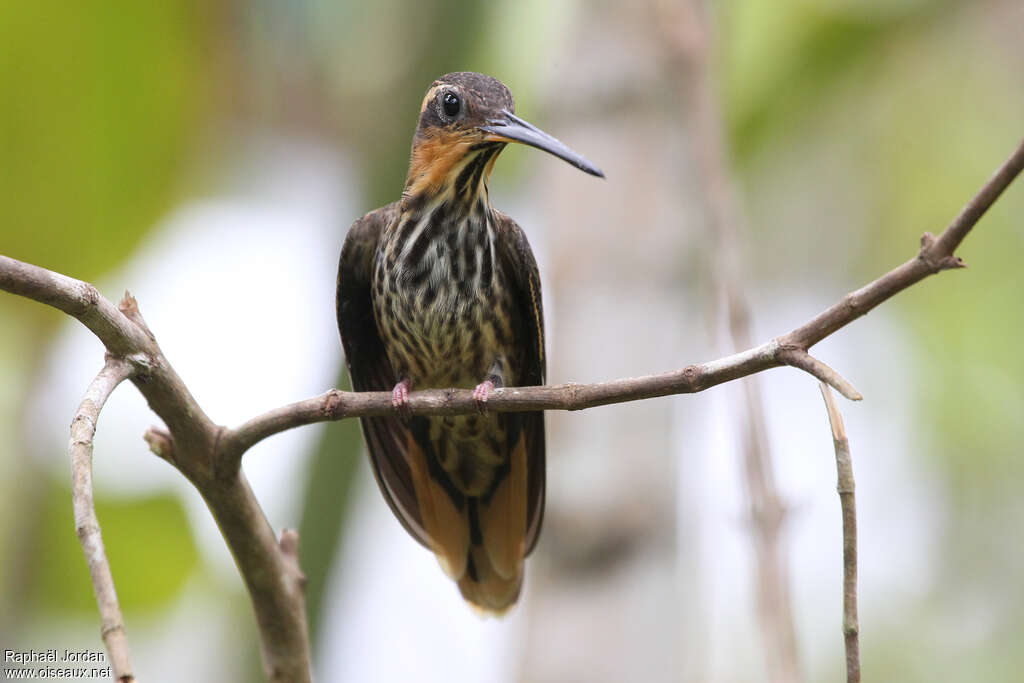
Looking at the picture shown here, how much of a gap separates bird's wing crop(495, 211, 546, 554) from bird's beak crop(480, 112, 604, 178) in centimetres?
49

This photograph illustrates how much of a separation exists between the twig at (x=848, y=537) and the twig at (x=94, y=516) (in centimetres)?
116

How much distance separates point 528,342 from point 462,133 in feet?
2.65

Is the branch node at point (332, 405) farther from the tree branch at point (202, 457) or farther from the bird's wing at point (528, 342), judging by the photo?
the bird's wing at point (528, 342)

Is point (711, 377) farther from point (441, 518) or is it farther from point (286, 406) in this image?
point (441, 518)

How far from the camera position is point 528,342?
4145 millimetres

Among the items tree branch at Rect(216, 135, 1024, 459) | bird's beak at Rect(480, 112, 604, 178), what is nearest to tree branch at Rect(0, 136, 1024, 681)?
tree branch at Rect(216, 135, 1024, 459)

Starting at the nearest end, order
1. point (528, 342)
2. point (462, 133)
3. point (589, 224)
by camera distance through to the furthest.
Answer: point (462, 133), point (528, 342), point (589, 224)

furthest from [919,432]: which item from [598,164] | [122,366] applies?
[122,366]

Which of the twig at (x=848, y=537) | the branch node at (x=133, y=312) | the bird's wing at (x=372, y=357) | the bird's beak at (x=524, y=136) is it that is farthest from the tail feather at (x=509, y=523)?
the twig at (x=848, y=537)

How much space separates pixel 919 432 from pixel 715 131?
14.1 ft

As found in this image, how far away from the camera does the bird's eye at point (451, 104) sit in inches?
148

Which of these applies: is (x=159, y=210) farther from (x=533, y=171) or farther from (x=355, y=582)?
(x=533, y=171)

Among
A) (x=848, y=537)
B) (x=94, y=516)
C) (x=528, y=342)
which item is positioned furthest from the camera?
(x=528, y=342)

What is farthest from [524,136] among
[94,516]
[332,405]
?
[94,516]
